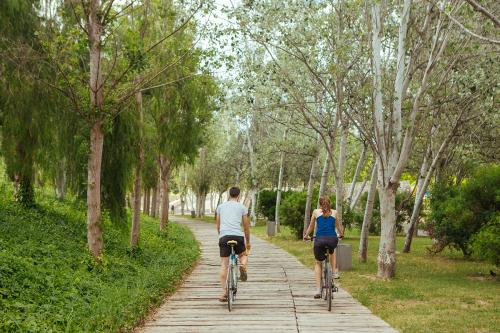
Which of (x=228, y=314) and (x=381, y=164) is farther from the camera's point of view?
(x=381, y=164)

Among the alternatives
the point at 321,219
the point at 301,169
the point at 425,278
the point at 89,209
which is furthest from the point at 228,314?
the point at 301,169

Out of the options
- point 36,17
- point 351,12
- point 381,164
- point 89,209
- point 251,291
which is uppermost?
point 351,12

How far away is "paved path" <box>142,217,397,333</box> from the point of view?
26.6ft

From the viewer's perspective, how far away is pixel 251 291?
38.3ft

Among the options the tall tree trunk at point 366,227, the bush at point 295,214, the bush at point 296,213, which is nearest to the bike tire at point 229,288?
the tall tree trunk at point 366,227

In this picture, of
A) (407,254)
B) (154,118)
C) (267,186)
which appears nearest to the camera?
(154,118)

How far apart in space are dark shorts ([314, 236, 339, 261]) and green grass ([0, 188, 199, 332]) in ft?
9.49

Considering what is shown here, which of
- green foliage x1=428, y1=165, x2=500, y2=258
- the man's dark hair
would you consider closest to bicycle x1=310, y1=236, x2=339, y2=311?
the man's dark hair

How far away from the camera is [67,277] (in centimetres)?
945

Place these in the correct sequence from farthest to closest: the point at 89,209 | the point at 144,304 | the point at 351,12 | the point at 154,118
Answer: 1. the point at 154,118
2. the point at 351,12
3. the point at 89,209
4. the point at 144,304

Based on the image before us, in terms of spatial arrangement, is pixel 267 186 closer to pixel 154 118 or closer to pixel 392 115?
pixel 154 118

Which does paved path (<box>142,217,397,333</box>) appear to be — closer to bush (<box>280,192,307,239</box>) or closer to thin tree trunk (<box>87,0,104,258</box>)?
thin tree trunk (<box>87,0,104,258</box>)

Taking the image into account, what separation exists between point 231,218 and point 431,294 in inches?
196

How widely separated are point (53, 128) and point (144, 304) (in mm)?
5824
